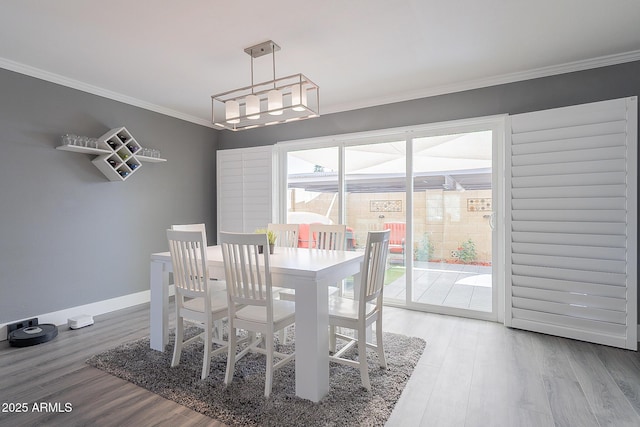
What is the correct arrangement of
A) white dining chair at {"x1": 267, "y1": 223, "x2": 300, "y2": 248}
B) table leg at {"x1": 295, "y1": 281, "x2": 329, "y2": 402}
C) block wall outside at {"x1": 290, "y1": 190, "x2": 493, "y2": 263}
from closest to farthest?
1. table leg at {"x1": 295, "y1": 281, "x2": 329, "y2": 402}
2. white dining chair at {"x1": 267, "y1": 223, "x2": 300, "y2": 248}
3. block wall outside at {"x1": 290, "y1": 190, "x2": 493, "y2": 263}

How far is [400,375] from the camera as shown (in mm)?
2330

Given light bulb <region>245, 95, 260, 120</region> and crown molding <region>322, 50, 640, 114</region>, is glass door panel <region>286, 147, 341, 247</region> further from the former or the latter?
light bulb <region>245, 95, 260, 120</region>

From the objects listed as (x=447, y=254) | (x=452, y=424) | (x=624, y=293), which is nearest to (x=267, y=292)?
(x=452, y=424)

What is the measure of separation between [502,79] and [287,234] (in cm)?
273

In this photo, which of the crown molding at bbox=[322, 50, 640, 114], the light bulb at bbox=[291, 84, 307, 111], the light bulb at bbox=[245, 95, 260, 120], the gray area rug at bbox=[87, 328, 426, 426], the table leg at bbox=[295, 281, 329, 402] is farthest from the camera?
the crown molding at bbox=[322, 50, 640, 114]

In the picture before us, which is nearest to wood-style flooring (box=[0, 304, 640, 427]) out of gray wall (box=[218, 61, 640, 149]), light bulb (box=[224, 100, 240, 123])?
light bulb (box=[224, 100, 240, 123])

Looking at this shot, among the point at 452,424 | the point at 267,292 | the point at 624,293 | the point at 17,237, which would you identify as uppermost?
the point at 17,237

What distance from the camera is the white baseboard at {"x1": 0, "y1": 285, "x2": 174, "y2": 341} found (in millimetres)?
3263

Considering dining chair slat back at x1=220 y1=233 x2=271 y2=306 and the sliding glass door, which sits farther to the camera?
the sliding glass door

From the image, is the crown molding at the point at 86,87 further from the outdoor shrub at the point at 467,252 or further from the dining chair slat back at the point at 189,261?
the outdoor shrub at the point at 467,252

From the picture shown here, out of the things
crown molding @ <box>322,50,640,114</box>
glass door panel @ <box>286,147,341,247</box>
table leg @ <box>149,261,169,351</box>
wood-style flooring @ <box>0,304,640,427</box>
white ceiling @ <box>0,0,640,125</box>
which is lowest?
wood-style flooring @ <box>0,304,640,427</box>

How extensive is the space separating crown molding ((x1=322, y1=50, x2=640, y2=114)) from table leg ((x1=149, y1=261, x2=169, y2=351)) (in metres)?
2.88

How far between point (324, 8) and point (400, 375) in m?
2.58

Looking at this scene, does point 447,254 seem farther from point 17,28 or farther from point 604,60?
point 17,28
